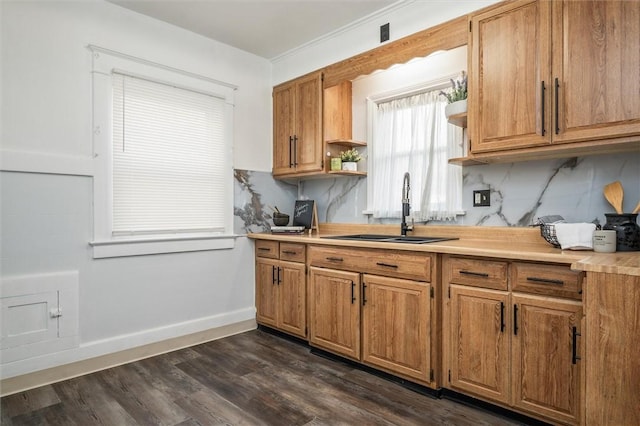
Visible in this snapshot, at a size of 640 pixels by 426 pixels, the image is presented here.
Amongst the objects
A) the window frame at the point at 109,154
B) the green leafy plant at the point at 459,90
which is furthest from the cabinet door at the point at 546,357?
the window frame at the point at 109,154

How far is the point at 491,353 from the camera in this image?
2.05 meters

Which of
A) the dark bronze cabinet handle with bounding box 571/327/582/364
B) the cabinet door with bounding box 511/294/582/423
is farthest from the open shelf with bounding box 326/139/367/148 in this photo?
the dark bronze cabinet handle with bounding box 571/327/582/364

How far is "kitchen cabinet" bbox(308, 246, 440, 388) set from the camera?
2.30 metres

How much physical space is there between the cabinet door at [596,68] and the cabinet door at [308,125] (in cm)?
189

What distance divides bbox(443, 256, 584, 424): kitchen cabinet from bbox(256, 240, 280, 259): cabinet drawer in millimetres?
1641

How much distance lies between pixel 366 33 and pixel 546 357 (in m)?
2.58

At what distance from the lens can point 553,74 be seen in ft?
6.71

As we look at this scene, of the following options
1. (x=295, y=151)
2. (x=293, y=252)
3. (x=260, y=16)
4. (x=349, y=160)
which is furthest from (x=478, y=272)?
(x=260, y=16)

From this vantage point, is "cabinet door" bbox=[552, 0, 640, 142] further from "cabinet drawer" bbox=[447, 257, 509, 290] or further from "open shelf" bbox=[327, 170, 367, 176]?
"open shelf" bbox=[327, 170, 367, 176]

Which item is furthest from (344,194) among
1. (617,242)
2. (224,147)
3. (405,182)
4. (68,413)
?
(68,413)

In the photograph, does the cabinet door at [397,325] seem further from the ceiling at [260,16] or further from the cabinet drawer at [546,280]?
the ceiling at [260,16]

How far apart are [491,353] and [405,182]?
145 centimetres

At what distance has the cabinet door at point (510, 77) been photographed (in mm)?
2088

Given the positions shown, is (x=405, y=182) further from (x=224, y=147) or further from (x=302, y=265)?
(x=224, y=147)
